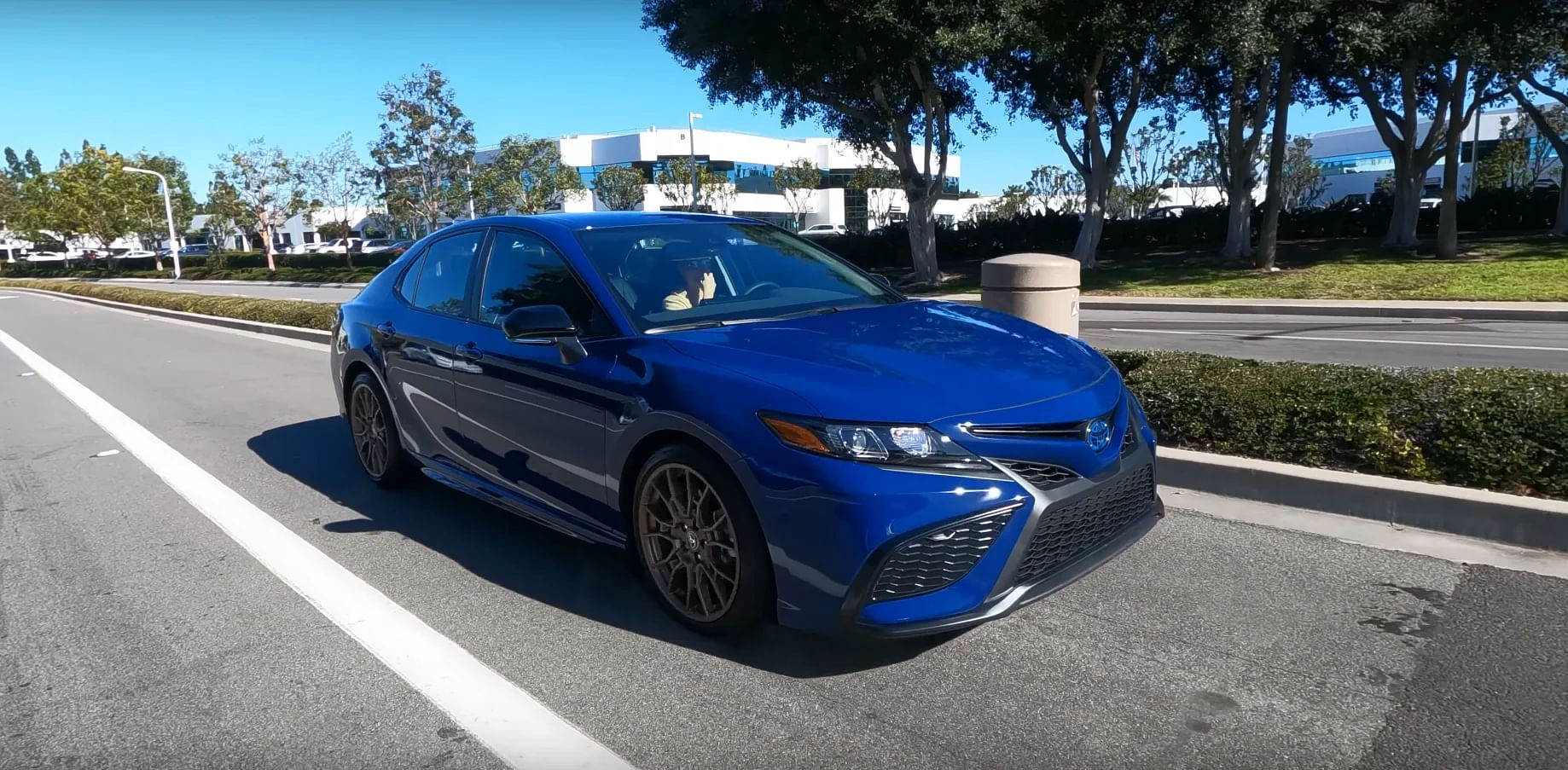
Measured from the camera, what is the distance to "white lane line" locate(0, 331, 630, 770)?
3137 mm

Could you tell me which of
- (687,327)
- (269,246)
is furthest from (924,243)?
(269,246)

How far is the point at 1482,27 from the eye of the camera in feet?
60.1

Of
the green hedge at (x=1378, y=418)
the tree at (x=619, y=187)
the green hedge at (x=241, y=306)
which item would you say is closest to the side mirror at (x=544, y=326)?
the green hedge at (x=1378, y=418)

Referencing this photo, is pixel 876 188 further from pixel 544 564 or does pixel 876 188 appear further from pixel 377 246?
pixel 544 564

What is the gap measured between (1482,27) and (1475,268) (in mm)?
4244

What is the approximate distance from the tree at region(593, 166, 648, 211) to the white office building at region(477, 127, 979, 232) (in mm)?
1006

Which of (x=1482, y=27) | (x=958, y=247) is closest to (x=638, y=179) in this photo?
(x=958, y=247)

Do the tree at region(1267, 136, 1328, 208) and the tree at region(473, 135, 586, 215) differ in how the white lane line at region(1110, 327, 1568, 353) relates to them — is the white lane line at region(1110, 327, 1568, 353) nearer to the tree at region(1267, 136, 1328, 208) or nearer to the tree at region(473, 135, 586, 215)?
the tree at region(473, 135, 586, 215)

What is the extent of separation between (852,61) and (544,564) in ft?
60.6

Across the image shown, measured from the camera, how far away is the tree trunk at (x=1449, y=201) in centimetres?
Answer: 2092

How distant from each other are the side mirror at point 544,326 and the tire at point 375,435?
6.81 ft

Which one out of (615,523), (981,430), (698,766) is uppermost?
(981,430)

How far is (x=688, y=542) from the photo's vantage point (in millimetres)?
3764

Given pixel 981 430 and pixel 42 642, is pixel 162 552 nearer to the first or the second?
pixel 42 642
